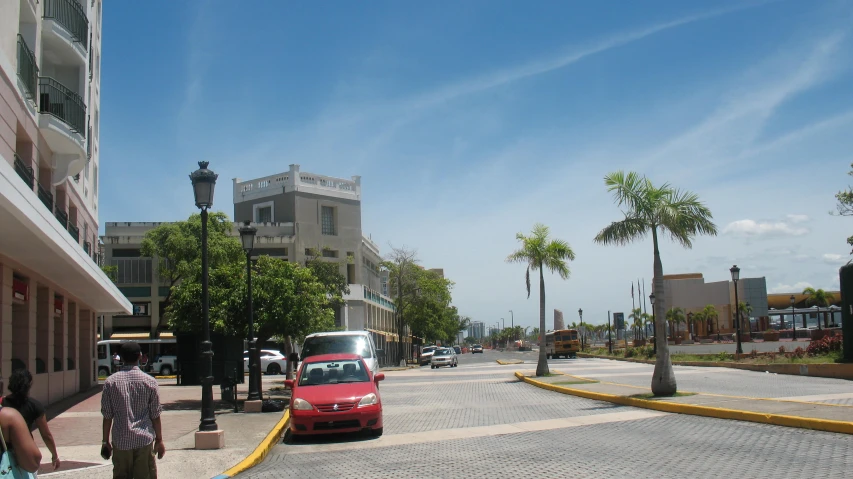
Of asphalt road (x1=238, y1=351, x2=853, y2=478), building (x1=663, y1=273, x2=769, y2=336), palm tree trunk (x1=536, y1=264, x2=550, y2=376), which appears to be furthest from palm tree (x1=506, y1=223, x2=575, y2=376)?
building (x1=663, y1=273, x2=769, y2=336)

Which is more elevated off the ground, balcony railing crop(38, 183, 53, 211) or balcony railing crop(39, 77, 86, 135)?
balcony railing crop(39, 77, 86, 135)

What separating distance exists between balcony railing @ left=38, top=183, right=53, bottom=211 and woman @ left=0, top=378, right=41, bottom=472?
622 inches

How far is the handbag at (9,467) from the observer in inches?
197

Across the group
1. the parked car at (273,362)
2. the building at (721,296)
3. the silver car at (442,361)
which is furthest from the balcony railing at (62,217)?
the building at (721,296)

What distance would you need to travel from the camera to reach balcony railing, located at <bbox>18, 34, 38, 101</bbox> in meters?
17.2

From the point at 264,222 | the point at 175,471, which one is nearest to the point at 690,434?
the point at 175,471

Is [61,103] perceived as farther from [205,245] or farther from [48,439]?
[48,439]

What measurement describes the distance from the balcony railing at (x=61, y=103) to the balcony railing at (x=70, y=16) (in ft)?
5.48

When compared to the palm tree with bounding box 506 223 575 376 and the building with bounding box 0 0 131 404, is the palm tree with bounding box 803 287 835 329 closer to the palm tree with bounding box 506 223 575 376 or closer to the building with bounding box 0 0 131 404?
the palm tree with bounding box 506 223 575 376

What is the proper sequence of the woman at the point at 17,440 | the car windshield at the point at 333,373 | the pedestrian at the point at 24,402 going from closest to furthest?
the woman at the point at 17,440 → the pedestrian at the point at 24,402 → the car windshield at the point at 333,373

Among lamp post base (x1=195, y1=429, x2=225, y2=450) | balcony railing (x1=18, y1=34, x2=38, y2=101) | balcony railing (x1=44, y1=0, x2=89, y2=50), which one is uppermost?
balcony railing (x1=44, y1=0, x2=89, y2=50)

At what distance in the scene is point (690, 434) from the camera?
1198 cm

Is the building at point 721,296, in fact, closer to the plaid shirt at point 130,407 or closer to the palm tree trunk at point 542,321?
the palm tree trunk at point 542,321

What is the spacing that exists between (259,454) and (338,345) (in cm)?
1017
